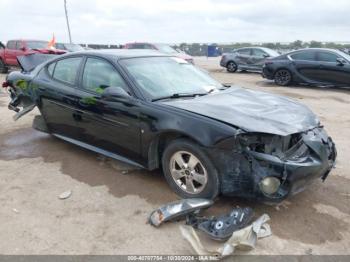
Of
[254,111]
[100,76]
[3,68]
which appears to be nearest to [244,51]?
[3,68]

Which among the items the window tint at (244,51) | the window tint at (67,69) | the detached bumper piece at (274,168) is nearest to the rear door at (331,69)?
the window tint at (244,51)

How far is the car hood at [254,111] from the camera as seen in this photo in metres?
3.48

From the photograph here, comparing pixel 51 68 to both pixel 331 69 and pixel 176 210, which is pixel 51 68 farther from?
pixel 331 69

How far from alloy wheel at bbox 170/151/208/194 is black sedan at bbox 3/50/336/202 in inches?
0.4

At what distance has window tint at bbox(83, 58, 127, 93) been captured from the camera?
441cm

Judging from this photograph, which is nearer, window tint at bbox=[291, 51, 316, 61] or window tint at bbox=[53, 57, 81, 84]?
window tint at bbox=[53, 57, 81, 84]

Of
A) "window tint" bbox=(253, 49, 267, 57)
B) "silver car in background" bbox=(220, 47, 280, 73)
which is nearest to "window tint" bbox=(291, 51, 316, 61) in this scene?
"silver car in background" bbox=(220, 47, 280, 73)

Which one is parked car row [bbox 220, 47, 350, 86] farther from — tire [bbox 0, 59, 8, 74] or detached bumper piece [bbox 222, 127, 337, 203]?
tire [bbox 0, 59, 8, 74]

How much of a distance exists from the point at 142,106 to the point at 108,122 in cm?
61

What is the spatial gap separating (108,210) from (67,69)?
92.7 inches

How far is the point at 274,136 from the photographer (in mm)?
3395

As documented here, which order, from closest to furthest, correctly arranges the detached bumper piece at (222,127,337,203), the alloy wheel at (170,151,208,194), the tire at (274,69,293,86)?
the detached bumper piece at (222,127,337,203) < the alloy wheel at (170,151,208,194) < the tire at (274,69,293,86)

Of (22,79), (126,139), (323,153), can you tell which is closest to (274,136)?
(323,153)

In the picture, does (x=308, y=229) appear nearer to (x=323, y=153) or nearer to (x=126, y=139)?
(x=323, y=153)
